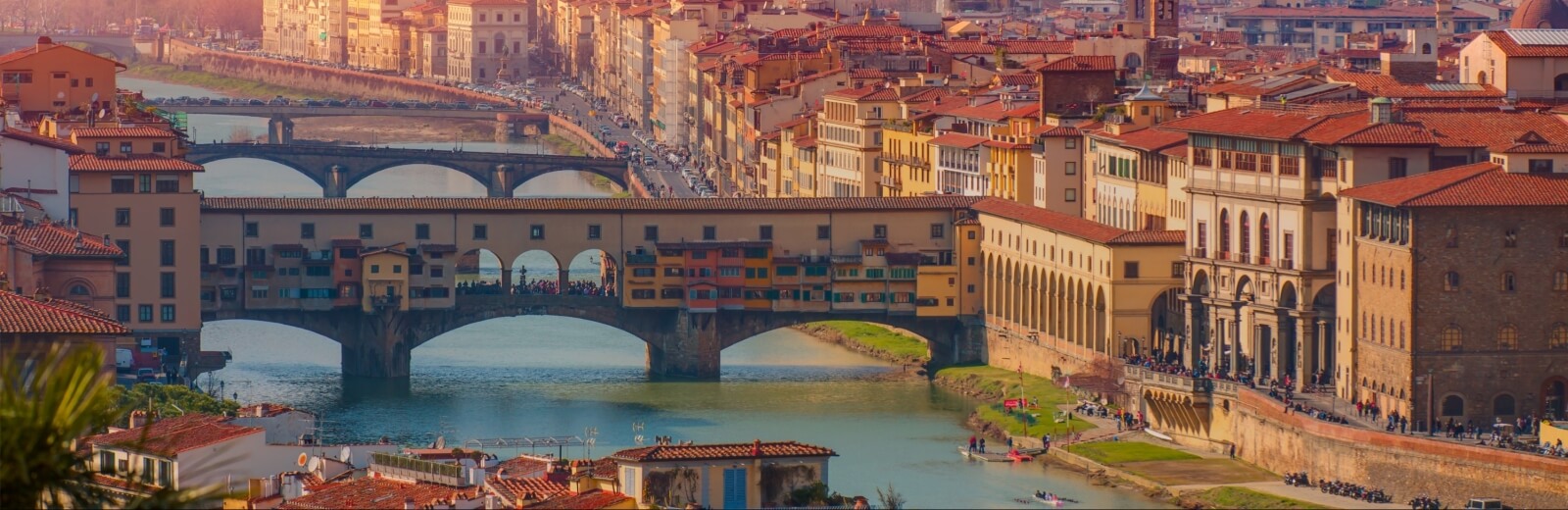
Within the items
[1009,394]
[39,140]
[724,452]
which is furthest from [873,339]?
[724,452]

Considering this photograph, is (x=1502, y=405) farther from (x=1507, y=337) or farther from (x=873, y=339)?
(x=873, y=339)

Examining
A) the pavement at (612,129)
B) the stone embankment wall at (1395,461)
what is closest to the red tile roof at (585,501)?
the stone embankment wall at (1395,461)

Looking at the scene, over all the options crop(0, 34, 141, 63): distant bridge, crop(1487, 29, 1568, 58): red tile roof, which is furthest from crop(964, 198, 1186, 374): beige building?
crop(0, 34, 141, 63): distant bridge

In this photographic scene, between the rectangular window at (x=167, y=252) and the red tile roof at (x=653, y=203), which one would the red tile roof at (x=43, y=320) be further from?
the red tile roof at (x=653, y=203)

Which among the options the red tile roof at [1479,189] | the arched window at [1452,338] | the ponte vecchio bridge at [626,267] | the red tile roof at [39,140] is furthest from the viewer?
the ponte vecchio bridge at [626,267]

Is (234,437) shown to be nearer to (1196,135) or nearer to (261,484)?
(261,484)

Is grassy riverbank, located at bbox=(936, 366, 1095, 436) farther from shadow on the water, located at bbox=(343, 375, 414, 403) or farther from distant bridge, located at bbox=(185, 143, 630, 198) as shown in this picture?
distant bridge, located at bbox=(185, 143, 630, 198)
